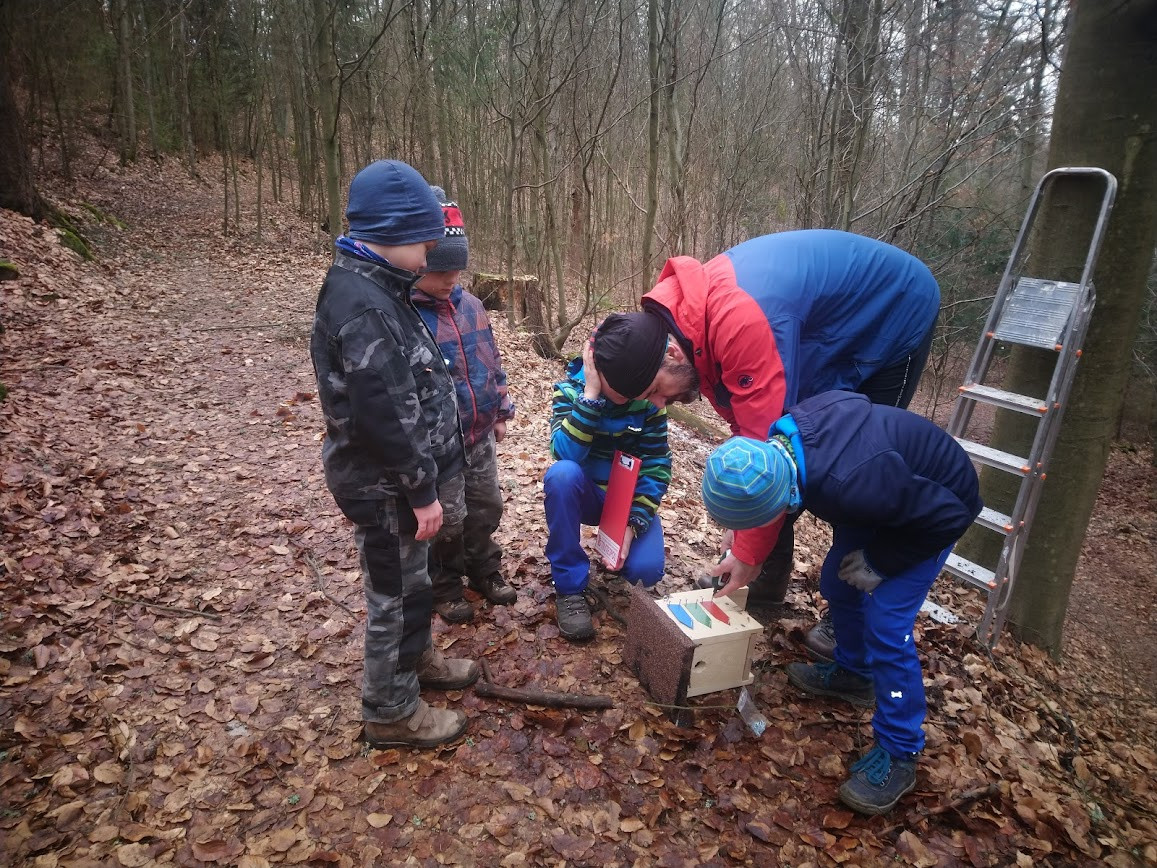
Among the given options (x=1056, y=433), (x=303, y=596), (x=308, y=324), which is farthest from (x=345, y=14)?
(x=1056, y=433)

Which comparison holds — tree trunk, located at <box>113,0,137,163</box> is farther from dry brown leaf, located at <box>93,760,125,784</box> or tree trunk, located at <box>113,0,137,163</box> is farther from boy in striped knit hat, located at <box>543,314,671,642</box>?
dry brown leaf, located at <box>93,760,125,784</box>

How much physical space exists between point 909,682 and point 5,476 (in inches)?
195

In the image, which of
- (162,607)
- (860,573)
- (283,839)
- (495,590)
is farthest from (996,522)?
(162,607)

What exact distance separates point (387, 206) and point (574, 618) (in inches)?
79.6

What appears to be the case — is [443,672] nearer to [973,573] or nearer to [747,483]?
[747,483]

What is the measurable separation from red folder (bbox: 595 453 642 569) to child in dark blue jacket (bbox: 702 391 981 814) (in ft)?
2.78

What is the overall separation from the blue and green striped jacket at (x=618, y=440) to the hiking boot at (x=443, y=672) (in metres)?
1.05

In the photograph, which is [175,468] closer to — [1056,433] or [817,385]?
[817,385]

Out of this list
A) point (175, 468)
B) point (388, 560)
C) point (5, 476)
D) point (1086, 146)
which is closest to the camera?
point (388, 560)

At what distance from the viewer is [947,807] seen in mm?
2252

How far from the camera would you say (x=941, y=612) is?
3.73m

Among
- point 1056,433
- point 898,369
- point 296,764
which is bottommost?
point 296,764

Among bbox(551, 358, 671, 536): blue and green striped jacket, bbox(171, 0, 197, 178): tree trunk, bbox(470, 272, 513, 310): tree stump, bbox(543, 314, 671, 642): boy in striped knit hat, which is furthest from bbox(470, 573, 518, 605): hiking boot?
bbox(171, 0, 197, 178): tree trunk

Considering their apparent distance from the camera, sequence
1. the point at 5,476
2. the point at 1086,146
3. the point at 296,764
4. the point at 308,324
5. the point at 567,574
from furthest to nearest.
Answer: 1. the point at 308,324
2. the point at 5,476
3. the point at 1086,146
4. the point at 567,574
5. the point at 296,764
